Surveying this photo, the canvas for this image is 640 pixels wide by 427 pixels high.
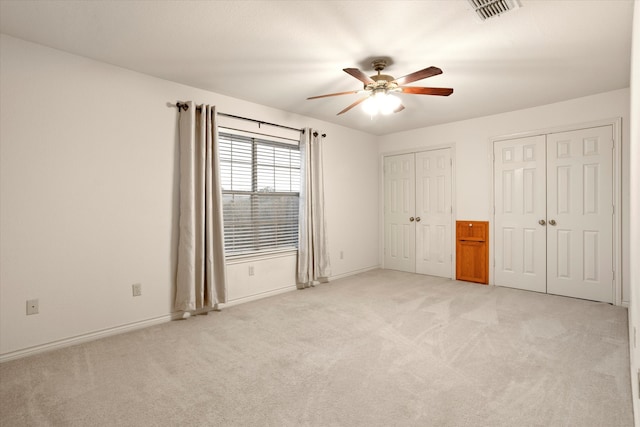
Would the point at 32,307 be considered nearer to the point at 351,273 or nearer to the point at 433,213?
the point at 351,273

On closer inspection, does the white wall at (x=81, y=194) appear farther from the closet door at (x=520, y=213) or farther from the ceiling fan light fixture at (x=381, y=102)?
the closet door at (x=520, y=213)

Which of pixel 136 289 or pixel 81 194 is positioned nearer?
pixel 81 194

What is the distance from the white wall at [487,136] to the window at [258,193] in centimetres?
235

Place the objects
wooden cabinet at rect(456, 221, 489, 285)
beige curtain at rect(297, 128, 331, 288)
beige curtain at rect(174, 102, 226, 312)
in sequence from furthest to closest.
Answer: wooden cabinet at rect(456, 221, 489, 285) → beige curtain at rect(297, 128, 331, 288) → beige curtain at rect(174, 102, 226, 312)

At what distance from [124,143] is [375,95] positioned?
96.3 inches

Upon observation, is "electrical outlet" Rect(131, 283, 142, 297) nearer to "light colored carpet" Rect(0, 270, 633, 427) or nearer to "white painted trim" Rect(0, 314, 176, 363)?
"white painted trim" Rect(0, 314, 176, 363)

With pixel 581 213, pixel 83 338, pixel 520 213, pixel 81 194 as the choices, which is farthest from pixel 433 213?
pixel 83 338

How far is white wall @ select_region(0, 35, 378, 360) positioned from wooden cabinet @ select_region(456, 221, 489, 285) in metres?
4.03

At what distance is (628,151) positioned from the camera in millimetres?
3707

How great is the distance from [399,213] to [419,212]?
15.7 inches

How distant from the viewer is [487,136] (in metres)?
4.81

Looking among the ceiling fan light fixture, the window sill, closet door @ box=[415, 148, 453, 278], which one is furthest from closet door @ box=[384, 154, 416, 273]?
the ceiling fan light fixture

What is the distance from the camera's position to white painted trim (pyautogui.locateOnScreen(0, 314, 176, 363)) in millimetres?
2553

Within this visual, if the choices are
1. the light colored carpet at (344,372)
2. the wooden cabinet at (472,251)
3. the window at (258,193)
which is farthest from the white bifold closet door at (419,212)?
the window at (258,193)
